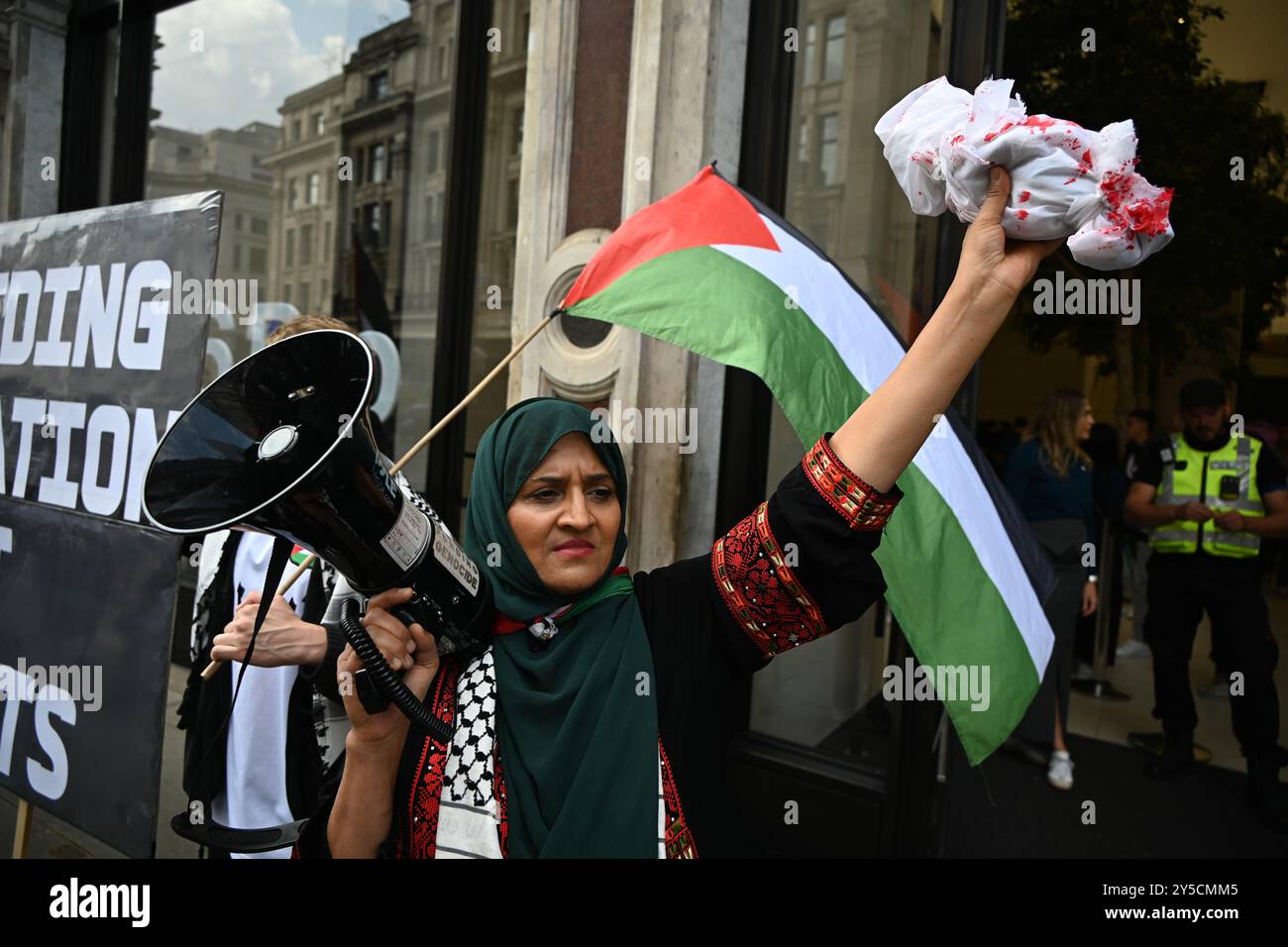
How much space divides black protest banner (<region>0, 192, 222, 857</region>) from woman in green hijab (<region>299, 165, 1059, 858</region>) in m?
0.78

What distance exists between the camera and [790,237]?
2.61 metres

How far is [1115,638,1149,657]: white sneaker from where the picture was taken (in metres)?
7.41

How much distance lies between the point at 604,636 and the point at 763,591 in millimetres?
287

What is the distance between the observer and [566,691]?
1536 mm

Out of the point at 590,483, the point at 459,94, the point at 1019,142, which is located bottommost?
the point at 590,483

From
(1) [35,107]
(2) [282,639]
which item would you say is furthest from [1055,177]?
(1) [35,107]

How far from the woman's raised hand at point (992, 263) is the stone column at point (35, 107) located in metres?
7.13

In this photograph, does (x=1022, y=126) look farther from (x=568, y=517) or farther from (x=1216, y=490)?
(x=1216, y=490)

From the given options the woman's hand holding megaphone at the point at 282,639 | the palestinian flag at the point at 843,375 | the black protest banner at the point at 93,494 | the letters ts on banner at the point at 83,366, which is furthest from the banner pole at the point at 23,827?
the palestinian flag at the point at 843,375

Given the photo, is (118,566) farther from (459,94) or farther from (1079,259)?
(459,94)

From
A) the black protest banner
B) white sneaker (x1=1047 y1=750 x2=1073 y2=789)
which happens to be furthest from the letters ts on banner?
white sneaker (x1=1047 y1=750 x2=1073 y2=789)
